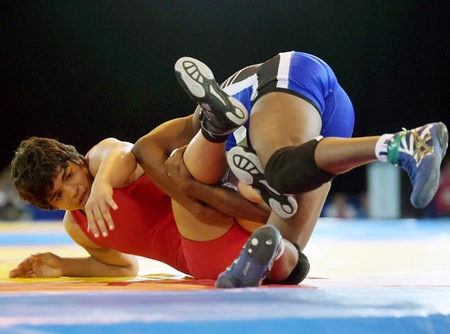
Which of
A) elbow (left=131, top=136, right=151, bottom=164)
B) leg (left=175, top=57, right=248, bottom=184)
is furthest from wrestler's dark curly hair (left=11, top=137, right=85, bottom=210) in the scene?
leg (left=175, top=57, right=248, bottom=184)

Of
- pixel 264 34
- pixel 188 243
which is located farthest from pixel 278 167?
pixel 264 34

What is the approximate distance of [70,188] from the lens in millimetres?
2148

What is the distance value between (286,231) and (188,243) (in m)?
0.37

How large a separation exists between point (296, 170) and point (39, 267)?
1146 mm

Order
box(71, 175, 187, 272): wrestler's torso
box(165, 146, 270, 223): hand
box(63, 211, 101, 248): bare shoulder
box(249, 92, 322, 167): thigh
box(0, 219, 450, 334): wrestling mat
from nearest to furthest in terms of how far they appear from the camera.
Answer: box(0, 219, 450, 334): wrestling mat < box(249, 92, 322, 167): thigh < box(165, 146, 270, 223): hand < box(71, 175, 187, 272): wrestler's torso < box(63, 211, 101, 248): bare shoulder

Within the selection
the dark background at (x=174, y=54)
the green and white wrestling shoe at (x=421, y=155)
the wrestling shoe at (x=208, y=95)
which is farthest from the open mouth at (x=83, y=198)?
the dark background at (x=174, y=54)

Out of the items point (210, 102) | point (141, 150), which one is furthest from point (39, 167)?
point (210, 102)

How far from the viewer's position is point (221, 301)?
125 cm

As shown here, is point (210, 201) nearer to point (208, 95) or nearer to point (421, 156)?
point (208, 95)

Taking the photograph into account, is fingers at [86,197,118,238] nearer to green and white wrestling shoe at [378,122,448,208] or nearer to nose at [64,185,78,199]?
nose at [64,185,78,199]

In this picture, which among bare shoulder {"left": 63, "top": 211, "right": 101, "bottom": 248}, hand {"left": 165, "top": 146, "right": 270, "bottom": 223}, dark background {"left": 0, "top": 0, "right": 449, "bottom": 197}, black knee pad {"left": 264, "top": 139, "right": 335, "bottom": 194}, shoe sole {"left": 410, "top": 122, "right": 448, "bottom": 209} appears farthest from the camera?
dark background {"left": 0, "top": 0, "right": 449, "bottom": 197}

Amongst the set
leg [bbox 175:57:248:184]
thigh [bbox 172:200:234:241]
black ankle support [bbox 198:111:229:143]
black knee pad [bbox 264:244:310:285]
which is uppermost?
leg [bbox 175:57:248:184]

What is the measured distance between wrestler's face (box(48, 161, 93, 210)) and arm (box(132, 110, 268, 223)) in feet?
0.64

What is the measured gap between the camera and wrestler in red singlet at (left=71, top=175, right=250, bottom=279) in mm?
2107
